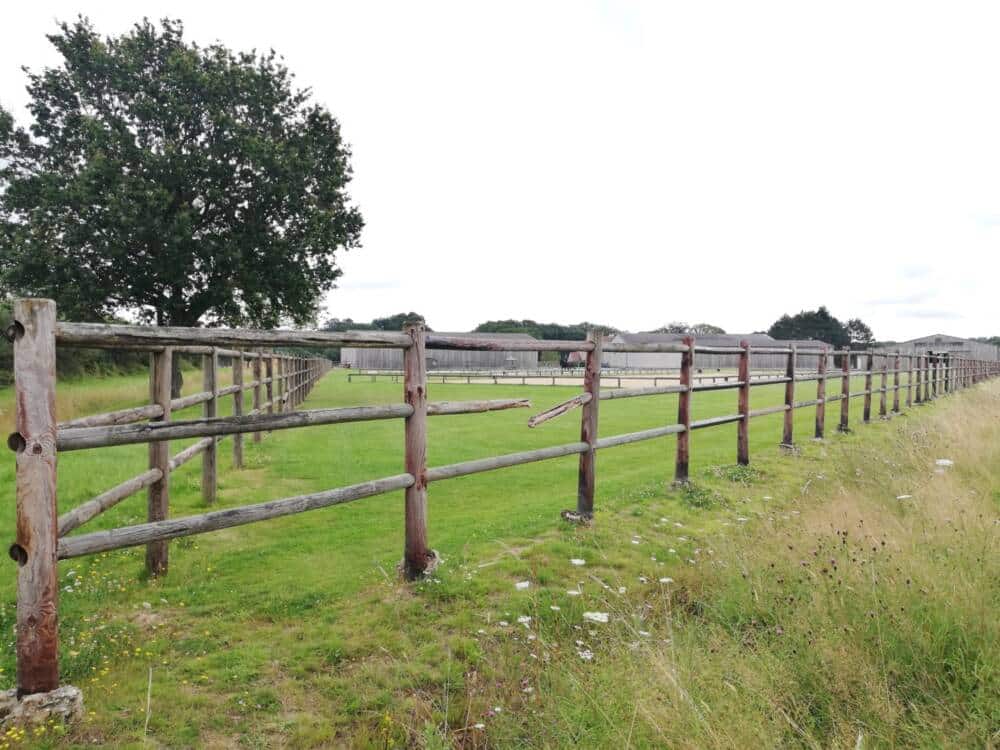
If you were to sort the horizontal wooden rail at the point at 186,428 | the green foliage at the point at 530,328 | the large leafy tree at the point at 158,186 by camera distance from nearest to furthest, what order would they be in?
1. the horizontal wooden rail at the point at 186,428
2. the large leafy tree at the point at 158,186
3. the green foliage at the point at 530,328

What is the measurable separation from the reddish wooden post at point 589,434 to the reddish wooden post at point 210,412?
391 centimetres

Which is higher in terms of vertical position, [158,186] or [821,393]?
[158,186]

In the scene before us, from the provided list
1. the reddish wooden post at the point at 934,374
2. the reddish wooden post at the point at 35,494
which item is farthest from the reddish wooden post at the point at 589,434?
the reddish wooden post at the point at 934,374

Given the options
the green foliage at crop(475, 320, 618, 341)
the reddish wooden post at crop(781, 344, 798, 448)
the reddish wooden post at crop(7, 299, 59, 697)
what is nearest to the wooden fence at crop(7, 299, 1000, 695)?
the reddish wooden post at crop(7, 299, 59, 697)

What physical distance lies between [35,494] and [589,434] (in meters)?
4.57

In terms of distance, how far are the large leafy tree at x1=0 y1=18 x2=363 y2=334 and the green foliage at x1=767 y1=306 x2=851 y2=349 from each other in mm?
112634

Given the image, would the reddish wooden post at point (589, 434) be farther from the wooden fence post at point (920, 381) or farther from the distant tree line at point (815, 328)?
the distant tree line at point (815, 328)

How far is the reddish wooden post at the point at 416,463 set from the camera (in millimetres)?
4512

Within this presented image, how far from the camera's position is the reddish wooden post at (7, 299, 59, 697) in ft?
8.98

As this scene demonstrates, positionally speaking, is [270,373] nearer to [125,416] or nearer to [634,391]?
[634,391]

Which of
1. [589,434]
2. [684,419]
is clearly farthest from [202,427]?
[684,419]

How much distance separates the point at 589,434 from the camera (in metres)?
6.27

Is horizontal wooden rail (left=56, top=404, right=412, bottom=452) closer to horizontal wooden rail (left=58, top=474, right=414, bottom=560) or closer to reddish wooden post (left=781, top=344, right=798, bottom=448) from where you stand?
horizontal wooden rail (left=58, top=474, right=414, bottom=560)

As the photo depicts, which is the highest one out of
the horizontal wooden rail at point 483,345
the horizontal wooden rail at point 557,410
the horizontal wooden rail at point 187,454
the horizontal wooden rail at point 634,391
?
the horizontal wooden rail at point 483,345
